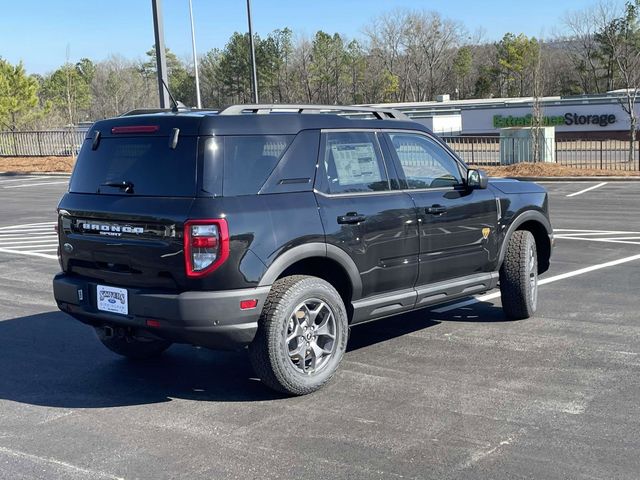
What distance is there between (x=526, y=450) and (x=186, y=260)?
7.53 ft

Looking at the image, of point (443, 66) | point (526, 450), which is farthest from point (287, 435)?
point (443, 66)

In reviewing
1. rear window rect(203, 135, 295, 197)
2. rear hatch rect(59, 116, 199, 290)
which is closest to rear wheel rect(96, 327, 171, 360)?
rear hatch rect(59, 116, 199, 290)

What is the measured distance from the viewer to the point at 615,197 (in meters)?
18.4

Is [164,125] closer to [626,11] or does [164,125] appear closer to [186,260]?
[186,260]

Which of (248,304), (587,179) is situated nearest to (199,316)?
(248,304)

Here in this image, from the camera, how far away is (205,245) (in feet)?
15.6

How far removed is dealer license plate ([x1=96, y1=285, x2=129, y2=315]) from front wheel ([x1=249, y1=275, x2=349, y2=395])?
2.91 feet

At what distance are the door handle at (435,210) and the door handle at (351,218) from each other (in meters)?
0.73

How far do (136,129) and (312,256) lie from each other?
1505 millimetres

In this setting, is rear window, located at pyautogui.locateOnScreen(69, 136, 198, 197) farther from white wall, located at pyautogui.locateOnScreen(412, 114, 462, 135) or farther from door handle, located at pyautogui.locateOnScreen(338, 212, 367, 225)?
white wall, located at pyautogui.locateOnScreen(412, 114, 462, 135)

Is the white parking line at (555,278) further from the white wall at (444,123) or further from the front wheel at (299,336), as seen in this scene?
the white wall at (444,123)

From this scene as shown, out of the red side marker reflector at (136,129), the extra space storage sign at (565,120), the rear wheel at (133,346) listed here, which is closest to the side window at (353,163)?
the red side marker reflector at (136,129)

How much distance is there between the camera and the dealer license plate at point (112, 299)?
506 centimetres

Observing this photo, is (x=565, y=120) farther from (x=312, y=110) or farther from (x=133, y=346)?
(x=133, y=346)
